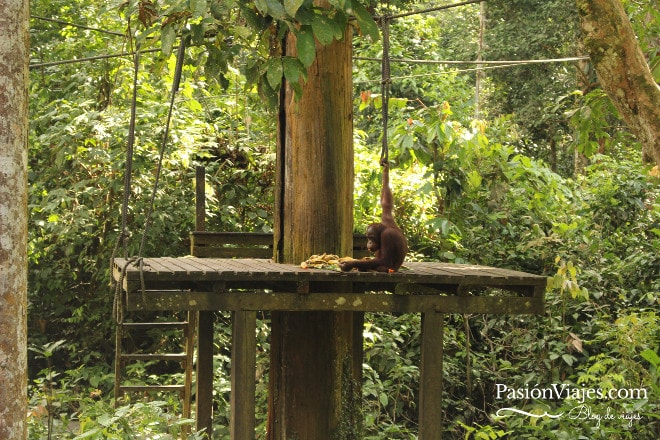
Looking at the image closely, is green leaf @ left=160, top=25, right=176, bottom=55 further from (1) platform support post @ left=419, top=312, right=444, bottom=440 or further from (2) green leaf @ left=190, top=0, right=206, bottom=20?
(1) platform support post @ left=419, top=312, right=444, bottom=440

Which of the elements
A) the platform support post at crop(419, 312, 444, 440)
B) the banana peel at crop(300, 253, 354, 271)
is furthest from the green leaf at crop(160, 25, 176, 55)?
the platform support post at crop(419, 312, 444, 440)

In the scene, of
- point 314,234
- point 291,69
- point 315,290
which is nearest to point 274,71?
point 291,69

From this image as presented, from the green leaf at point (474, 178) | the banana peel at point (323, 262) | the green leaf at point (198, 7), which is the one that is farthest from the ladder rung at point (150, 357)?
the green leaf at point (198, 7)

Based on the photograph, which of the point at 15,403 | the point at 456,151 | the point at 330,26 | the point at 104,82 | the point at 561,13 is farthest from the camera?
the point at 561,13

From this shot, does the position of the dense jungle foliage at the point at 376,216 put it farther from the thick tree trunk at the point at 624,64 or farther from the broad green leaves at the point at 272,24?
the broad green leaves at the point at 272,24

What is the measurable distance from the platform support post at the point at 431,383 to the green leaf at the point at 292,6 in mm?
1951

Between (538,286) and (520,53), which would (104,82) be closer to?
(538,286)

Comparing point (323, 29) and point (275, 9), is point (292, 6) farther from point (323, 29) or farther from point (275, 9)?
point (323, 29)

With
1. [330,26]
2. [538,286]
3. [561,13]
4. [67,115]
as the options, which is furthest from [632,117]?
[561,13]

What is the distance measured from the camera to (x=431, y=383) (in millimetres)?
4547

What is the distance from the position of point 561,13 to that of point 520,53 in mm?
998

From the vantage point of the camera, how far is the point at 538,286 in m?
4.51

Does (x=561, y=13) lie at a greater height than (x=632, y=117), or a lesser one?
greater

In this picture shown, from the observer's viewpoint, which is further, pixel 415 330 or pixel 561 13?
pixel 561 13
